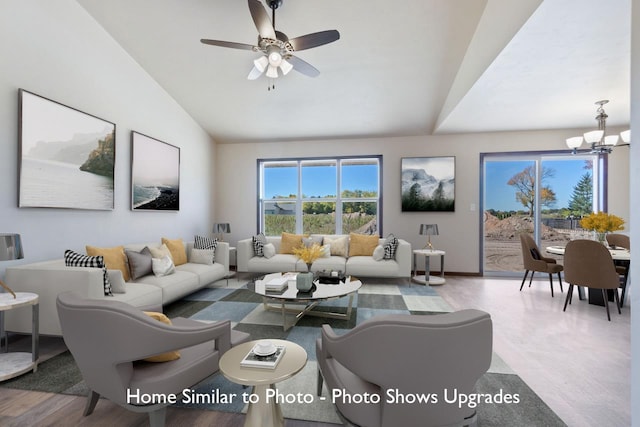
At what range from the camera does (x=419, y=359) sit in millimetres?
1029

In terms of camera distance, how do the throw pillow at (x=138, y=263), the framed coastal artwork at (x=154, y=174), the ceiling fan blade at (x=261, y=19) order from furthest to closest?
the framed coastal artwork at (x=154, y=174) → the throw pillow at (x=138, y=263) → the ceiling fan blade at (x=261, y=19)

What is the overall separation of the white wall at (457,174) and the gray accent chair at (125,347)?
15.0 ft

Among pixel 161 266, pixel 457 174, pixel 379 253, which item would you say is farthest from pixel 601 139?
pixel 161 266

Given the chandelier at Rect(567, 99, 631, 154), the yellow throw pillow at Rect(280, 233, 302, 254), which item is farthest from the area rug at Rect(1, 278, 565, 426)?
the chandelier at Rect(567, 99, 631, 154)

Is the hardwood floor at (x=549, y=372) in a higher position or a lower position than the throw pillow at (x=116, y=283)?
lower

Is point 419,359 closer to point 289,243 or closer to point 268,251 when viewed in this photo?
point 268,251

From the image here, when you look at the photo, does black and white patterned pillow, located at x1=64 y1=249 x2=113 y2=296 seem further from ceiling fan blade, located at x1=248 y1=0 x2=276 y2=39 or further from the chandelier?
the chandelier

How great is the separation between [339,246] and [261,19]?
3.57 metres

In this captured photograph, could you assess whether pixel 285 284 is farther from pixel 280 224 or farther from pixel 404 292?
pixel 280 224

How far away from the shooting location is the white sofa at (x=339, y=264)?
446cm

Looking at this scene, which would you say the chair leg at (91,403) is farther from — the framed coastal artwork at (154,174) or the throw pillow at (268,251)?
the throw pillow at (268,251)

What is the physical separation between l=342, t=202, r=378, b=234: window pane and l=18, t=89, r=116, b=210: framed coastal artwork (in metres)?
3.90

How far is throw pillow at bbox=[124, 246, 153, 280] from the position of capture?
3217 mm

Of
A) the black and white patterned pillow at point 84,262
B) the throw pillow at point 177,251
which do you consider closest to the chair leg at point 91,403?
the black and white patterned pillow at point 84,262
